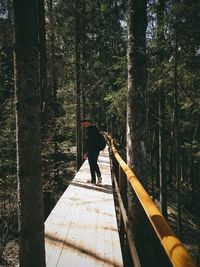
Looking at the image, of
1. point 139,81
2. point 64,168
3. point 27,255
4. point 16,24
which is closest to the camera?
point 16,24

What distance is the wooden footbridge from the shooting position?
84.8 inches

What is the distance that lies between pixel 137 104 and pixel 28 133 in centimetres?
398

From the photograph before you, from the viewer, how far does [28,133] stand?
7.86 ft

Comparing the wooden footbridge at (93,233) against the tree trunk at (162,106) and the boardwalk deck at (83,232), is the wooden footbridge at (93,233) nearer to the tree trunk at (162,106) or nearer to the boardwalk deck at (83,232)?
the boardwalk deck at (83,232)

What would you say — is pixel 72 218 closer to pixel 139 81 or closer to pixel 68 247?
pixel 68 247

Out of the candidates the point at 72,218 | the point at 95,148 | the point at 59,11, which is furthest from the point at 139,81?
the point at 59,11

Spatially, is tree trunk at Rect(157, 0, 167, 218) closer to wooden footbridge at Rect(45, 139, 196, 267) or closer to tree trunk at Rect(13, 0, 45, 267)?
wooden footbridge at Rect(45, 139, 196, 267)

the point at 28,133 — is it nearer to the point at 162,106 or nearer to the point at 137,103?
the point at 137,103

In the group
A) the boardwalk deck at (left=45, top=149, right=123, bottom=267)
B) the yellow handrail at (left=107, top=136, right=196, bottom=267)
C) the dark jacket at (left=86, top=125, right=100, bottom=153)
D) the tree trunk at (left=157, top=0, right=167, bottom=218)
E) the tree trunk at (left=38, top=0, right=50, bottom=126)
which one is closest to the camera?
the yellow handrail at (left=107, top=136, right=196, bottom=267)

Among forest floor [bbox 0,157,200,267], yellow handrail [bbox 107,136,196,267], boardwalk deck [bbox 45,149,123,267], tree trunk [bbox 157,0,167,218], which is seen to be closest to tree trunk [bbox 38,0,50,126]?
forest floor [bbox 0,157,200,267]

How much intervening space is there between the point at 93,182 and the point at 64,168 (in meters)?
16.4

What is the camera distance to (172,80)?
14.3 metres

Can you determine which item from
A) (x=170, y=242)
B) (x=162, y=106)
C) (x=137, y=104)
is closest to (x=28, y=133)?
(x=170, y=242)

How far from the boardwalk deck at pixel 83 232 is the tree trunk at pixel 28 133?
69.8 inches
